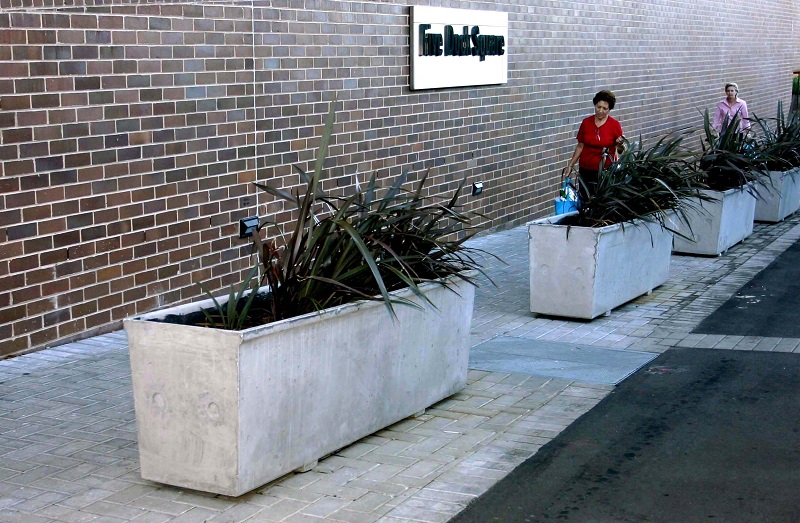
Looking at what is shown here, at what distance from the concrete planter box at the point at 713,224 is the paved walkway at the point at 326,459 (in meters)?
3.61

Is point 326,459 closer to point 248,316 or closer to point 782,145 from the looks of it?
point 248,316

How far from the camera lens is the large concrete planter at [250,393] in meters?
5.27

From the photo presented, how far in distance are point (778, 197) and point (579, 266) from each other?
300 inches

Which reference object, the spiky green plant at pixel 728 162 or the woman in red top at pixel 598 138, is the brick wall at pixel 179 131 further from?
the spiky green plant at pixel 728 162

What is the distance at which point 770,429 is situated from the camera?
21.9 feet

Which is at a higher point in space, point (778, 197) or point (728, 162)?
point (728, 162)

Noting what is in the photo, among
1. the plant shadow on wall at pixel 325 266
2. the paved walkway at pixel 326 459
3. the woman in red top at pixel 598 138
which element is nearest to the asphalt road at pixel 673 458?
the paved walkway at pixel 326 459

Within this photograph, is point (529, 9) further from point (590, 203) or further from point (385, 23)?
point (590, 203)

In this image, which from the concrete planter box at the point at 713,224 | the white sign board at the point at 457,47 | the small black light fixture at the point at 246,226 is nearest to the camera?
the small black light fixture at the point at 246,226

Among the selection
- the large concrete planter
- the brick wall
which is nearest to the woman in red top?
the brick wall

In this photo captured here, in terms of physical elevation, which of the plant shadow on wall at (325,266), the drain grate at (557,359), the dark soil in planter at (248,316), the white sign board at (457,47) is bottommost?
the drain grate at (557,359)

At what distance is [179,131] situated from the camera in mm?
9312

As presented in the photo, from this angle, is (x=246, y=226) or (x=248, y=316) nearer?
(x=248, y=316)

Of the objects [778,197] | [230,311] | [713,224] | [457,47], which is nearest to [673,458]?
[230,311]
